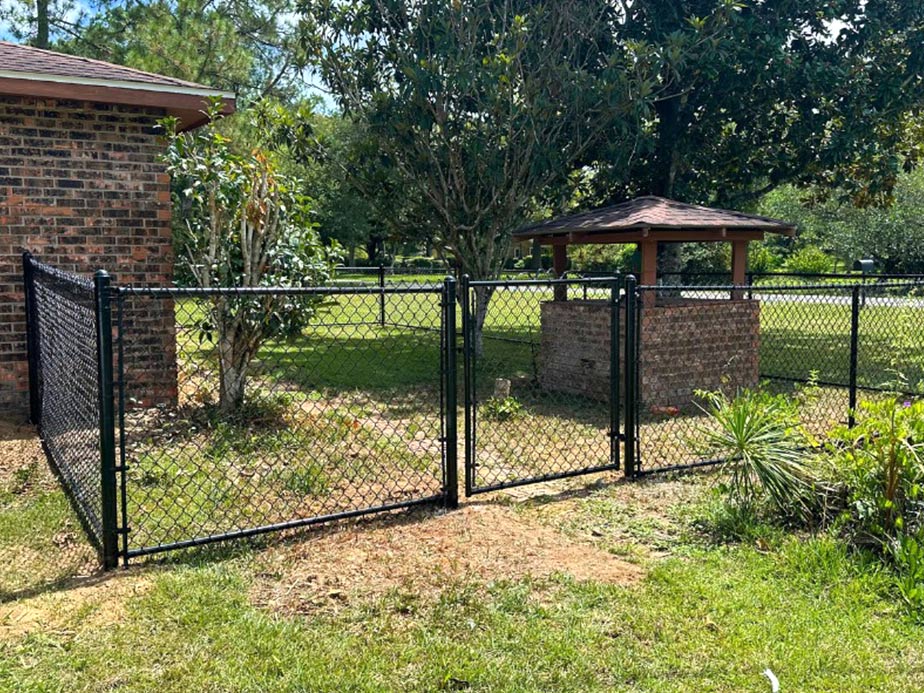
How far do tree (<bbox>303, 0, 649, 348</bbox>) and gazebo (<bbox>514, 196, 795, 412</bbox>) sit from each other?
87.5 inches

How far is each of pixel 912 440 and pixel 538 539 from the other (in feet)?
6.40

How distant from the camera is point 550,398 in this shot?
855cm

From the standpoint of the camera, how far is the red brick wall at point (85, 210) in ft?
21.9

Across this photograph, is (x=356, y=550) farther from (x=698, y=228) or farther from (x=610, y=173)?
(x=610, y=173)

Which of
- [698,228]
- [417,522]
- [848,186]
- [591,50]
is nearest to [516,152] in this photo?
[591,50]

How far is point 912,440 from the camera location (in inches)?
163

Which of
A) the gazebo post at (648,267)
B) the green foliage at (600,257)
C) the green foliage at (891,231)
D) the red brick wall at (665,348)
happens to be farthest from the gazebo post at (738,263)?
the green foliage at (600,257)

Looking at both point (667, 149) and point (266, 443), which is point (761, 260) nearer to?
point (667, 149)

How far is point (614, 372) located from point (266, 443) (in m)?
2.63

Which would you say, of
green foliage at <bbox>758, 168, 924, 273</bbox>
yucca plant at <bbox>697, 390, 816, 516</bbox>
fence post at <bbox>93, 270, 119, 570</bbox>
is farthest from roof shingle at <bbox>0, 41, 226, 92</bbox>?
green foliage at <bbox>758, 168, 924, 273</bbox>

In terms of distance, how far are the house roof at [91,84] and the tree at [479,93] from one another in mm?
4045

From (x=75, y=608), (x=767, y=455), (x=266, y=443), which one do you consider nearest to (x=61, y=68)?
(x=266, y=443)

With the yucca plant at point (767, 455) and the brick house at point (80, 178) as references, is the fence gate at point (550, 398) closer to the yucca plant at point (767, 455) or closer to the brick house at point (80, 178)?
the yucca plant at point (767, 455)

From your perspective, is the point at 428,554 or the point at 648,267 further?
the point at 648,267
